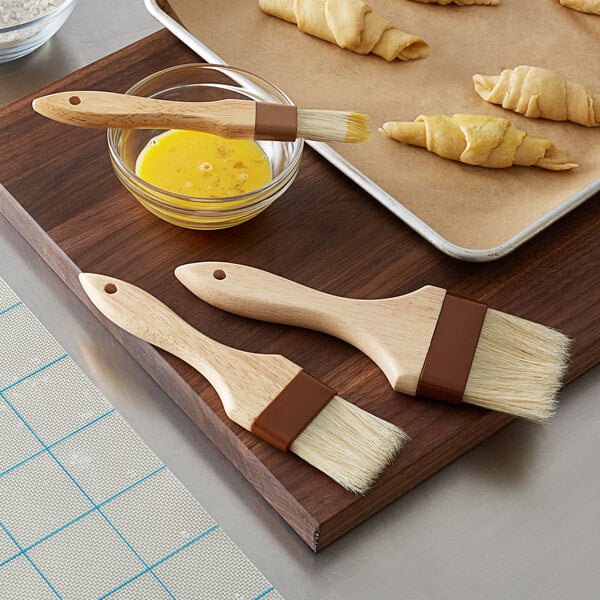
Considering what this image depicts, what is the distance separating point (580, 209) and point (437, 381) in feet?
1.09

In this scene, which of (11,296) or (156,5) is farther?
(156,5)

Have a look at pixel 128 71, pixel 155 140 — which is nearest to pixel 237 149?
pixel 155 140

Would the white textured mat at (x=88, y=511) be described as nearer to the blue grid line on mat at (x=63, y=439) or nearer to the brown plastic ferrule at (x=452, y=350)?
the blue grid line on mat at (x=63, y=439)

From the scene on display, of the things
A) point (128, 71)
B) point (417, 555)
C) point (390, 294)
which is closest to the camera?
point (417, 555)

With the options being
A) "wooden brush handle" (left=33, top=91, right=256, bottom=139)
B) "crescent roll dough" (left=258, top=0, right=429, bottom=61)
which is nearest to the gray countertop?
"wooden brush handle" (left=33, top=91, right=256, bottom=139)

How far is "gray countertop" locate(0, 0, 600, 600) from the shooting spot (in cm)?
88

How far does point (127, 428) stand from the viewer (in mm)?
961

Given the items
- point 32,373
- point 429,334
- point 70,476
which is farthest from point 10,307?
point 429,334

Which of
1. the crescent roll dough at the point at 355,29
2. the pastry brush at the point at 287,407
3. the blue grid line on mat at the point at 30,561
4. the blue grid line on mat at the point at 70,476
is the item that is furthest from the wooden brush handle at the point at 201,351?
the crescent roll dough at the point at 355,29

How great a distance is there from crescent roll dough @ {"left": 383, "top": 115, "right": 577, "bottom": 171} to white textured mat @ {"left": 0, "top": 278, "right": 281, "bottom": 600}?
1.53 ft

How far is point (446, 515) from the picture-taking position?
91 cm

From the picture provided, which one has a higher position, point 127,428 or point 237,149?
point 237,149

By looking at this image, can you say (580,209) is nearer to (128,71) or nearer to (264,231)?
(264,231)

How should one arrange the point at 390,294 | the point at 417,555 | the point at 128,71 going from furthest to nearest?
1. the point at 128,71
2. the point at 390,294
3. the point at 417,555
